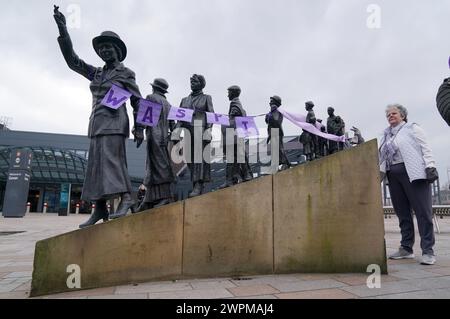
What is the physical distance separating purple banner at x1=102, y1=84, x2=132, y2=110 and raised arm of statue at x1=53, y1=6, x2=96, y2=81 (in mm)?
558

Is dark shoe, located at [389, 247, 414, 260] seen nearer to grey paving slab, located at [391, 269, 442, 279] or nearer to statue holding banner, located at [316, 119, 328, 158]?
grey paving slab, located at [391, 269, 442, 279]

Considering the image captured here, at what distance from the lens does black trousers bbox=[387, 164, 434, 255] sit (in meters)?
4.47

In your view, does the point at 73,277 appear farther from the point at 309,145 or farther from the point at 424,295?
the point at 309,145

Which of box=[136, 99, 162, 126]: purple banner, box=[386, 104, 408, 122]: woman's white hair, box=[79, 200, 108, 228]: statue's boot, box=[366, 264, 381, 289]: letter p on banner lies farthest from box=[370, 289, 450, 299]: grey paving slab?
box=[136, 99, 162, 126]: purple banner

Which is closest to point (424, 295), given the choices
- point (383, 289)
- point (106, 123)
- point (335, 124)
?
point (383, 289)

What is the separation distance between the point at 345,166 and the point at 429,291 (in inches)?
67.5

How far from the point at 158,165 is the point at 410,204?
3824 millimetres

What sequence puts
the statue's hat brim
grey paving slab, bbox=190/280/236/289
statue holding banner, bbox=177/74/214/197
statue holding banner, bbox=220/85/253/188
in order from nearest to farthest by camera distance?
1. grey paving slab, bbox=190/280/236/289
2. the statue's hat brim
3. statue holding banner, bbox=177/74/214/197
4. statue holding banner, bbox=220/85/253/188

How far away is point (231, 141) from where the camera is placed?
7000 millimetres

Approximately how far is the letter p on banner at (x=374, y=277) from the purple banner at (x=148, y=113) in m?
3.51

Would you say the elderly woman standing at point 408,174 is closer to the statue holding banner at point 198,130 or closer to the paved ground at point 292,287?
the paved ground at point 292,287

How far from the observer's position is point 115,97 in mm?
4426

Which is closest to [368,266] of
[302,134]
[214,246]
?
[214,246]
